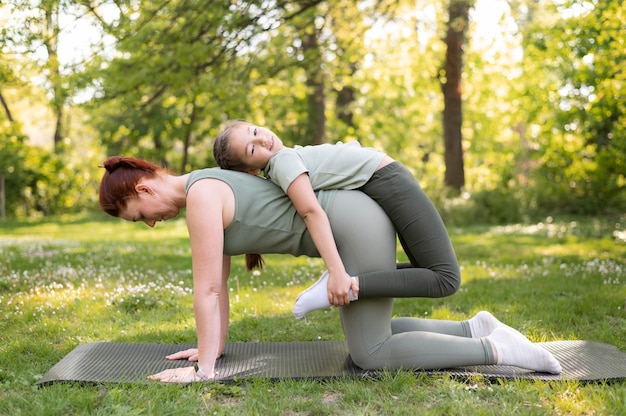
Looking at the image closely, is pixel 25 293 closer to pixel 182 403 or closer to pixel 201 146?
pixel 182 403

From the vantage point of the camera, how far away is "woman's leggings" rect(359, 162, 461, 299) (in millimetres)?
3518

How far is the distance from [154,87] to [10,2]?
3.45m

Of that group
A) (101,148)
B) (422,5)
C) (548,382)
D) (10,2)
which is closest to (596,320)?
(548,382)

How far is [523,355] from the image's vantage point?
3471mm

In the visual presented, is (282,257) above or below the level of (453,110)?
below

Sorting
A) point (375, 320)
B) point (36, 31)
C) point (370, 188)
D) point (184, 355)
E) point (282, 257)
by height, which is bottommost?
point (282, 257)

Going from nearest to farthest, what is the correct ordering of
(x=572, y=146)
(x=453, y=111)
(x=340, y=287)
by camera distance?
(x=340, y=287) < (x=453, y=111) < (x=572, y=146)

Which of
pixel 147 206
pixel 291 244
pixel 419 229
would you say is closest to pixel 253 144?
pixel 291 244

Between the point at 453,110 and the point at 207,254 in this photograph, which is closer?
the point at 207,254

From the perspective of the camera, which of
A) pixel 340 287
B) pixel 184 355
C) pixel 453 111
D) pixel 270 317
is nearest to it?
pixel 340 287

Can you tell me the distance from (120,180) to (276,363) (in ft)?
4.70

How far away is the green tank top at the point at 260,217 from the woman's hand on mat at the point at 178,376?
2.31ft

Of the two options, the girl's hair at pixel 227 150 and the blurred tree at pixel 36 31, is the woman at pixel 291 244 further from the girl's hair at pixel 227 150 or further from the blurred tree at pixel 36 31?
the blurred tree at pixel 36 31

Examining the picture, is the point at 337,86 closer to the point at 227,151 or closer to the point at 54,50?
the point at 54,50
